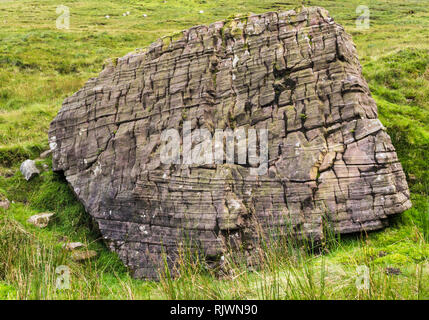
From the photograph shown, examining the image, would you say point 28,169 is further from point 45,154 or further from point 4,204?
point 4,204

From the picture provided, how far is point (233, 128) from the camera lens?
23.0 feet

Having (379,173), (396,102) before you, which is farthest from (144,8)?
(379,173)

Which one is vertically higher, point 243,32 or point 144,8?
point 144,8

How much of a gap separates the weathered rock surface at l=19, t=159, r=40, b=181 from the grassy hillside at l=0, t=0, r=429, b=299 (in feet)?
0.63

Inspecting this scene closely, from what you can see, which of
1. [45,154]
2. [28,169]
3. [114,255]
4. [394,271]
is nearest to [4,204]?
[28,169]

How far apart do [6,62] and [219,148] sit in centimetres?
1991

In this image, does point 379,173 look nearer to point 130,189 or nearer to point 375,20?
point 130,189

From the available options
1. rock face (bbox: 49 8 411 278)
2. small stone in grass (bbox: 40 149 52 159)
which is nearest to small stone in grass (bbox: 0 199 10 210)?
rock face (bbox: 49 8 411 278)

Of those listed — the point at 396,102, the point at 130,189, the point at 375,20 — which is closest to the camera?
the point at 130,189

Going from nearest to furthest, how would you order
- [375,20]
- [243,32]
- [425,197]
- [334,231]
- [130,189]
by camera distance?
[334,231]
[425,197]
[130,189]
[243,32]
[375,20]

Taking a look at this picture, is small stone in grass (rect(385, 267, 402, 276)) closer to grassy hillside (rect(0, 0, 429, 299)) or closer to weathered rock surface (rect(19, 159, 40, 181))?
grassy hillside (rect(0, 0, 429, 299))

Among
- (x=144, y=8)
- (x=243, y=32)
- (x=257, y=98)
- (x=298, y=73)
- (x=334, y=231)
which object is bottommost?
(x=334, y=231)

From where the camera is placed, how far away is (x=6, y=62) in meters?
20.6

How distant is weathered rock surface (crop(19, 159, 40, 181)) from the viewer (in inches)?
355
